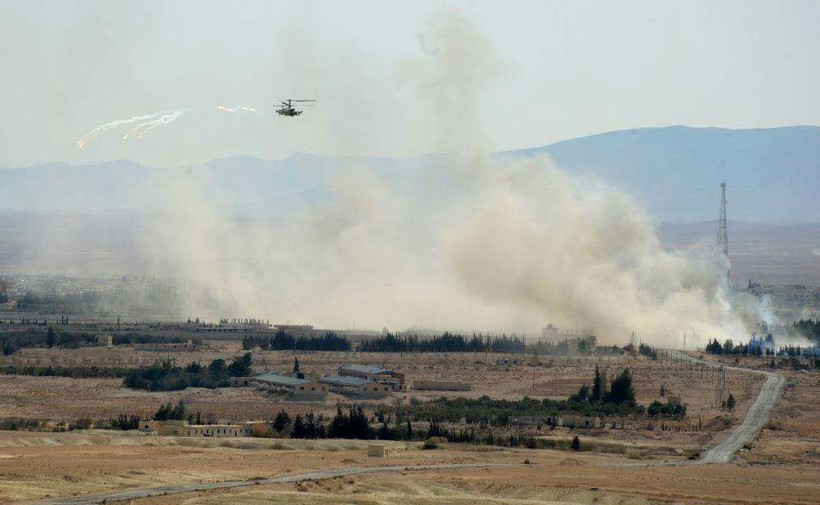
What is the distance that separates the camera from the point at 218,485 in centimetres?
5106

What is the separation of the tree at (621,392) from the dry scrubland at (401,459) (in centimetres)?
302

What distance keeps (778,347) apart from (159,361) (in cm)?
4677

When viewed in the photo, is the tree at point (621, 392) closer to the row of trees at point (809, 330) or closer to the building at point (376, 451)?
the building at point (376, 451)

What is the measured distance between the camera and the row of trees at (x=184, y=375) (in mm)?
85500

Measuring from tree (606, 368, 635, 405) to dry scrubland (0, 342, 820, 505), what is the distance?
119 inches

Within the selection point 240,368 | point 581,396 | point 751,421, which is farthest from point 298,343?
point 751,421

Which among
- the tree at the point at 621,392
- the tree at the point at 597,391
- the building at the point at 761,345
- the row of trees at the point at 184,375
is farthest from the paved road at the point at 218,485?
the building at the point at 761,345

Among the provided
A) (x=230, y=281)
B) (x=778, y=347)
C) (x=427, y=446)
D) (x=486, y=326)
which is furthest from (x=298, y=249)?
(x=427, y=446)

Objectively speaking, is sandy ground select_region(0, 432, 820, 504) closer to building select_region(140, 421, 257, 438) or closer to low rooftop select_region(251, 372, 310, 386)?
building select_region(140, 421, 257, 438)

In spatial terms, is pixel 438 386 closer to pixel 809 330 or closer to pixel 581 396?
pixel 581 396

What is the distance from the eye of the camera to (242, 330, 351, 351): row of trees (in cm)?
10775

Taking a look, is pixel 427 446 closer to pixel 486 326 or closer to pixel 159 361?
pixel 159 361

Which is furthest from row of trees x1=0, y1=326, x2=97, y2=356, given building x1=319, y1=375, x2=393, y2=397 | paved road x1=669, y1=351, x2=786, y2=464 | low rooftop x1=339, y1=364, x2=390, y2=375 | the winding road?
the winding road

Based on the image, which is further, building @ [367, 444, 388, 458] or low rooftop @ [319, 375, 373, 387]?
low rooftop @ [319, 375, 373, 387]
